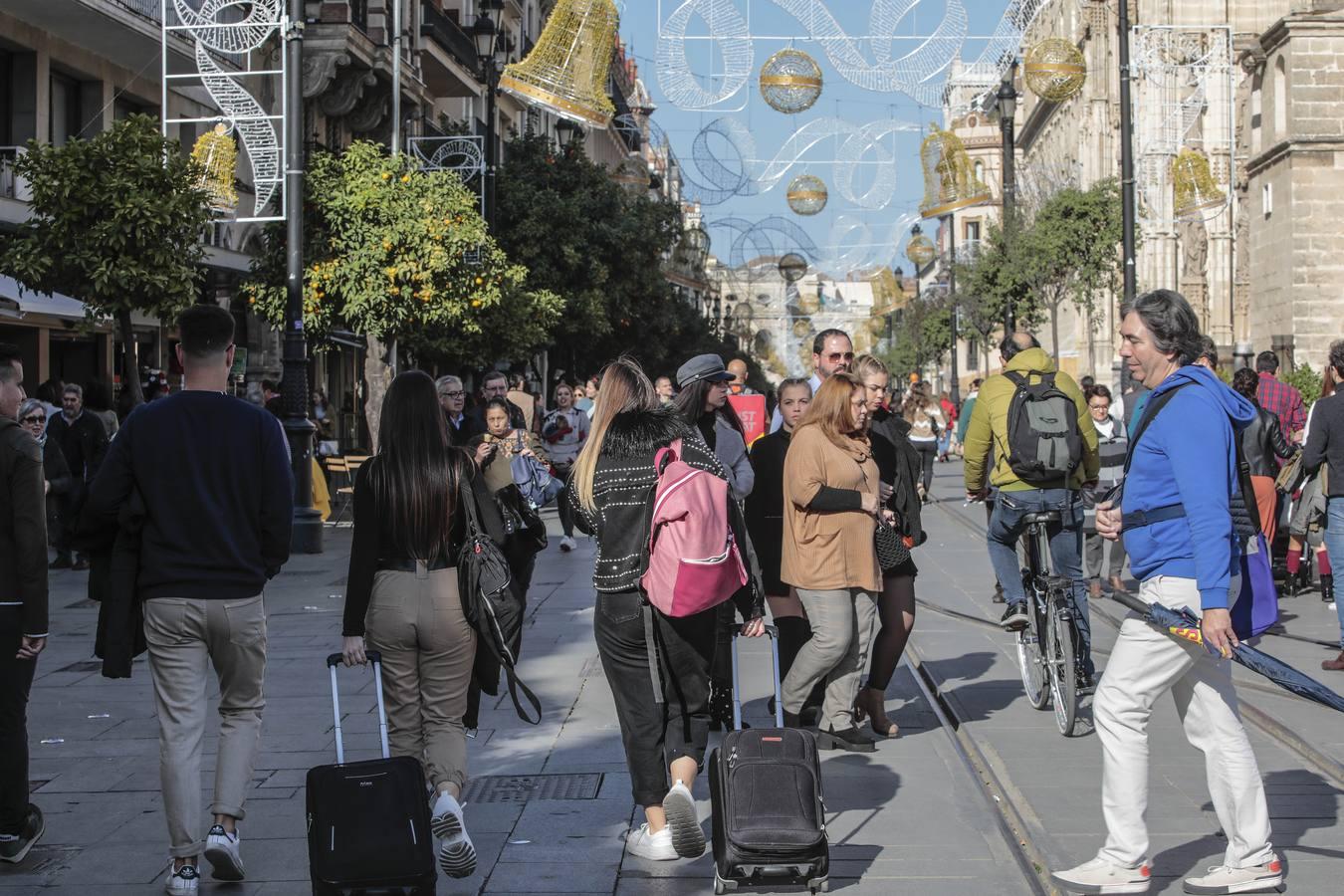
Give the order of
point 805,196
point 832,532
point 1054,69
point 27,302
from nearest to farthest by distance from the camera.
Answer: point 832,532 → point 27,302 → point 1054,69 → point 805,196

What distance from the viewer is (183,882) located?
550 centimetres

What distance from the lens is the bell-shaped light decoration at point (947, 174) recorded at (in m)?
25.2

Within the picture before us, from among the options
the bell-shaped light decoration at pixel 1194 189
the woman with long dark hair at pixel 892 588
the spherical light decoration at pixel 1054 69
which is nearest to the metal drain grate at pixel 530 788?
the woman with long dark hair at pixel 892 588

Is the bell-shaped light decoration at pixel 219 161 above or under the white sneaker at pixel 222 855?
above

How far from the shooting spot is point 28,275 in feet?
52.9

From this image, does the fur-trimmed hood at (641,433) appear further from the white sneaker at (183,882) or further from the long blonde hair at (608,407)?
the white sneaker at (183,882)

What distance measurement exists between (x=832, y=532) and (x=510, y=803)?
1888mm

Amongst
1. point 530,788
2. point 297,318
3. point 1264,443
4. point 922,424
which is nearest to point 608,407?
point 530,788

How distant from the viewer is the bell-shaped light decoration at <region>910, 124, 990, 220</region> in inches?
992

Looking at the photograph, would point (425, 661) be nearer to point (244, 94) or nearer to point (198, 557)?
point (198, 557)

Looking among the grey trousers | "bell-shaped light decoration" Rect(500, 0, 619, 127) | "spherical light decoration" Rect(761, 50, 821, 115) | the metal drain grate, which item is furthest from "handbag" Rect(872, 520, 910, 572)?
"spherical light decoration" Rect(761, 50, 821, 115)

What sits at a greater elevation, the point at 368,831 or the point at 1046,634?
the point at 1046,634

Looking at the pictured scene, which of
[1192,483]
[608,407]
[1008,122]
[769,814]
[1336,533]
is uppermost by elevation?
[1008,122]

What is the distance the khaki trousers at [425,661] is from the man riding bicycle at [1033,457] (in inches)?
144
